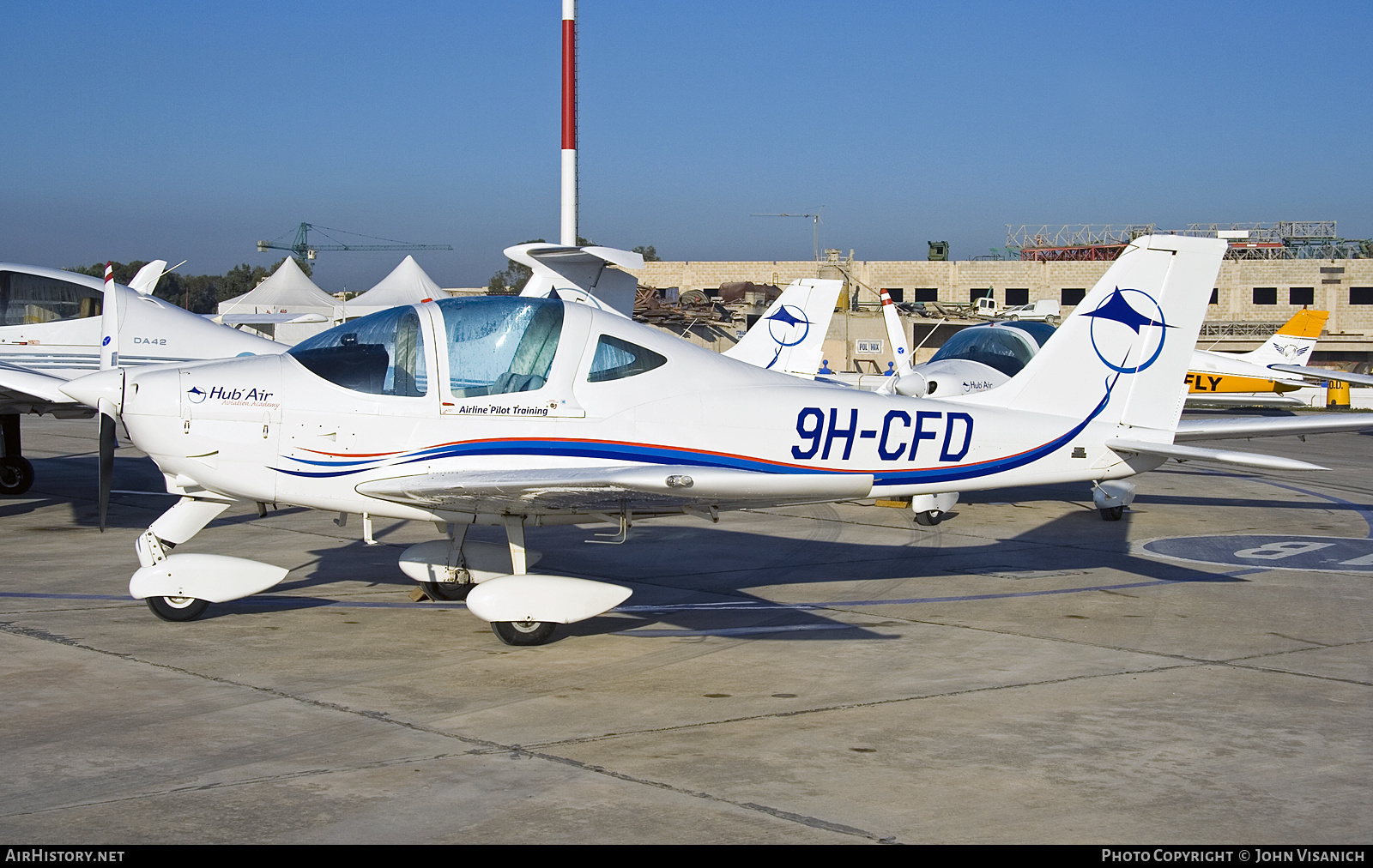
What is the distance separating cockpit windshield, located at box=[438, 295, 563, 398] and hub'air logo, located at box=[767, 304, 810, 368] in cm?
1072

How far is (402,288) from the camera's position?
119 ft

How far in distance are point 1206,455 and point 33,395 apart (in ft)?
35.6

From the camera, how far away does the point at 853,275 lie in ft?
209

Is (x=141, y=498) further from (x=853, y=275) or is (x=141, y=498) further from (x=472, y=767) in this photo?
(x=853, y=275)

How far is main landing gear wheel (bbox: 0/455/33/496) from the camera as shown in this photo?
1435cm

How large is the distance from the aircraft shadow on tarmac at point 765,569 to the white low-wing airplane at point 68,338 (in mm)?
1255

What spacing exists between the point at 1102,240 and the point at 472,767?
72913mm

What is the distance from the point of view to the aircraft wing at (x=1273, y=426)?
8.92 meters

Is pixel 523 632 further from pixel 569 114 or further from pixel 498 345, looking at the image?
pixel 569 114

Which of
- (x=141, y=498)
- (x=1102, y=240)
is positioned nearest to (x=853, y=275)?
(x=1102, y=240)

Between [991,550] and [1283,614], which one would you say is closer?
[1283,614]

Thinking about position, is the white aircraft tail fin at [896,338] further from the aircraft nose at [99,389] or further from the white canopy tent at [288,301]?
the white canopy tent at [288,301]

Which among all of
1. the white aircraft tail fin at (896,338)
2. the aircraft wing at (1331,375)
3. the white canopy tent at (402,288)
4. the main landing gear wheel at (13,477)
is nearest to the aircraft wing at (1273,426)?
the white aircraft tail fin at (896,338)

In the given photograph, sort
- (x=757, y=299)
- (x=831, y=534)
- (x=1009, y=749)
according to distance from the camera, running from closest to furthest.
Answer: (x=1009, y=749), (x=831, y=534), (x=757, y=299)
